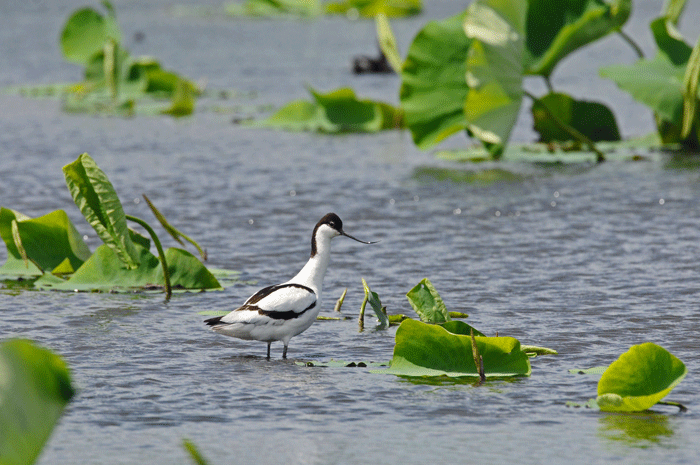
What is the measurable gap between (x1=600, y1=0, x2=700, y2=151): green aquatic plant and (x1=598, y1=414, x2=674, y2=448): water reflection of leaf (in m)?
7.78

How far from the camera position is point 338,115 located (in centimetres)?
1554

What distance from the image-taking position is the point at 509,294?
7.54 metres

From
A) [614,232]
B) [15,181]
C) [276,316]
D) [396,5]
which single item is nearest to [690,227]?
[614,232]

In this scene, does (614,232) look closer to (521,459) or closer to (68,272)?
(68,272)

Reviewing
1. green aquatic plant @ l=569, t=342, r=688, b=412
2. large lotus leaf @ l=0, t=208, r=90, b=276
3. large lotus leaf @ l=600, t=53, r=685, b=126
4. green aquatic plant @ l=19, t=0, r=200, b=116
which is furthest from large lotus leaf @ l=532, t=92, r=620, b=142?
green aquatic plant @ l=569, t=342, r=688, b=412

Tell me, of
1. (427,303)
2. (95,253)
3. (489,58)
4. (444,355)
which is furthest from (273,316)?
(489,58)

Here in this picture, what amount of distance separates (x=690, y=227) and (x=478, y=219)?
Result: 74.1 inches

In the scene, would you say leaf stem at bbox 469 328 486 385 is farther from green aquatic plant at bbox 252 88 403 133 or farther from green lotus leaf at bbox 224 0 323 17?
green lotus leaf at bbox 224 0 323 17

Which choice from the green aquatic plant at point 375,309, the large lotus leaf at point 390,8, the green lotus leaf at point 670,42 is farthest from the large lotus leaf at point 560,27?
the large lotus leaf at point 390,8

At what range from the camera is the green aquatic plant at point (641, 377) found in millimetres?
4844

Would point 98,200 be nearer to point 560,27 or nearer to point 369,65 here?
point 560,27

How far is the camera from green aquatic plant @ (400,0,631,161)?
11633 mm

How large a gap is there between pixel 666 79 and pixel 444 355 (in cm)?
787

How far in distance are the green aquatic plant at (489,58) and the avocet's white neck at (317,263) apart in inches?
223
